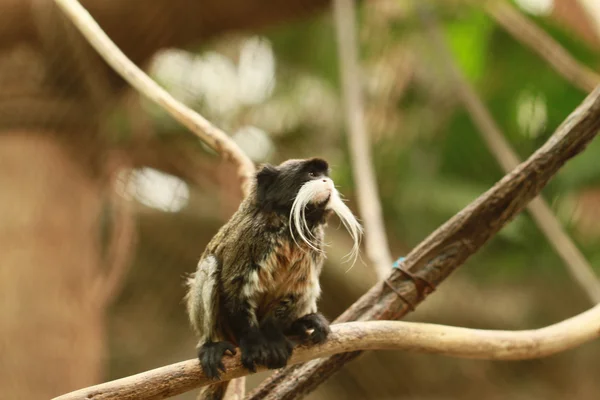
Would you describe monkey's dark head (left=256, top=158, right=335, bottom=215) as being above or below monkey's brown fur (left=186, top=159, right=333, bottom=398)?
above

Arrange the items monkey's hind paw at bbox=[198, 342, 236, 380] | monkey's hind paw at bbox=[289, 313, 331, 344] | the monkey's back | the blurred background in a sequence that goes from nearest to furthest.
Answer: monkey's hind paw at bbox=[198, 342, 236, 380]
monkey's hind paw at bbox=[289, 313, 331, 344]
the monkey's back
the blurred background

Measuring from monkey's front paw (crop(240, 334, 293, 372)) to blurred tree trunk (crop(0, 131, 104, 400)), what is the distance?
2177 mm

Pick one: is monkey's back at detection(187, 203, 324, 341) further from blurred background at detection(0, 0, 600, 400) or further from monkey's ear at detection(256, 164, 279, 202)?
blurred background at detection(0, 0, 600, 400)

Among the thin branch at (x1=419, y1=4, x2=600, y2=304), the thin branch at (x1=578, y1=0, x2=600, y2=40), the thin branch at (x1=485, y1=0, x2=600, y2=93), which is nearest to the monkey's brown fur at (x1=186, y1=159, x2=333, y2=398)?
the thin branch at (x1=419, y1=4, x2=600, y2=304)

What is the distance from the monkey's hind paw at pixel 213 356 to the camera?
1.72 metres

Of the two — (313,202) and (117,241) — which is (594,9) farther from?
(117,241)

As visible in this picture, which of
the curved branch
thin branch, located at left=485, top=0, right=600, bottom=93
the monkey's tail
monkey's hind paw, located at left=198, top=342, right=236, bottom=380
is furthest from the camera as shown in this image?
thin branch, located at left=485, top=0, right=600, bottom=93

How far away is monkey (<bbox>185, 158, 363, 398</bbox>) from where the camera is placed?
75.4 inches

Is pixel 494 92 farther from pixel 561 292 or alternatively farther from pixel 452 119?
pixel 561 292

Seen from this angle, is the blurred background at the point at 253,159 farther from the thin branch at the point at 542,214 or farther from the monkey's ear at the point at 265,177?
the monkey's ear at the point at 265,177

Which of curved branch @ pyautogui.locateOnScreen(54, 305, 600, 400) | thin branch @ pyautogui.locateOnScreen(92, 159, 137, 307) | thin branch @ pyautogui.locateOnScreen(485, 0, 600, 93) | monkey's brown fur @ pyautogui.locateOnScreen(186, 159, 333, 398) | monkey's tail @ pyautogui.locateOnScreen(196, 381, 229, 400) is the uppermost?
thin branch @ pyautogui.locateOnScreen(92, 159, 137, 307)

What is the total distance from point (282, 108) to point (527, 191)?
363cm

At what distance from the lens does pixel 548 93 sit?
4.31 m

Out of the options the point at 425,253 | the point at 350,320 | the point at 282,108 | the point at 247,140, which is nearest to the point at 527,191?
the point at 425,253
